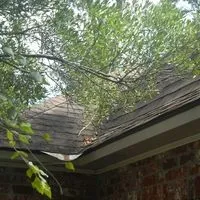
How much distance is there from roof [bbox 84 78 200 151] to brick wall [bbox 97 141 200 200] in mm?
458

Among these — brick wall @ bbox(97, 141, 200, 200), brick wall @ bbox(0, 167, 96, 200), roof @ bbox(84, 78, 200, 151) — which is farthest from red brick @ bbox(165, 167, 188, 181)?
brick wall @ bbox(0, 167, 96, 200)

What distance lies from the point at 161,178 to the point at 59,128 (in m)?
1.78

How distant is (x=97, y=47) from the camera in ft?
13.5

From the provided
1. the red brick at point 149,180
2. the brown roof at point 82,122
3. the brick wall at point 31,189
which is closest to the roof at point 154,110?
the brown roof at point 82,122

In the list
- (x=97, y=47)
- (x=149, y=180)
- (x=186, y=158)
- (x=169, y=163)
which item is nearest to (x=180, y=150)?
(x=186, y=158)

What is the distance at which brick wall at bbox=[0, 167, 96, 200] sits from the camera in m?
6.71

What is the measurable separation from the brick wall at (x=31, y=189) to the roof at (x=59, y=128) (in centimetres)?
52

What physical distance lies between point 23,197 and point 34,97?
294cm

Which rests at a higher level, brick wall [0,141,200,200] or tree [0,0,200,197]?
tree [0,0,200,197]

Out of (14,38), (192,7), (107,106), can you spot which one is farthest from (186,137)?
(14,38)

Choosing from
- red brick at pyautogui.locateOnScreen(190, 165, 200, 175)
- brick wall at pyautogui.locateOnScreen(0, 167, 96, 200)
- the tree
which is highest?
the tree

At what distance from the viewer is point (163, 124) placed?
508 centimetres

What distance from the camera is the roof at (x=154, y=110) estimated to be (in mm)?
5254

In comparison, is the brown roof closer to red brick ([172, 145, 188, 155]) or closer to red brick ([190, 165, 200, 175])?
red brick ([172, 145, 188, 155])
